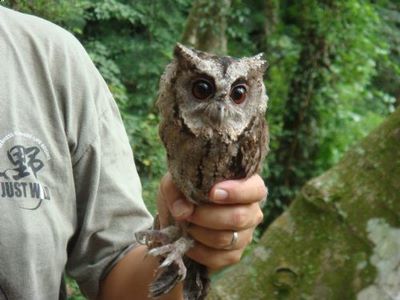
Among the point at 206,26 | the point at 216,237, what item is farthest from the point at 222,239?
the point at 206,26

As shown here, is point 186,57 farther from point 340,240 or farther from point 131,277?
point 340,240

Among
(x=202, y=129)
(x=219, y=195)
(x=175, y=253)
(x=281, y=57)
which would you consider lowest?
(x=281, y=57)

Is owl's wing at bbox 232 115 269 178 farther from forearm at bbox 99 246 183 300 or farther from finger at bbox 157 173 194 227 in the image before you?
forearm at bbox 99 246 183 300

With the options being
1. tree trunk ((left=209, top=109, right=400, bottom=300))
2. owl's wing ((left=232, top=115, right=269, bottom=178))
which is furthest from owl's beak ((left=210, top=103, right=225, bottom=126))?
tree trunk ((left=209, top=109, right=400, bottom=300))

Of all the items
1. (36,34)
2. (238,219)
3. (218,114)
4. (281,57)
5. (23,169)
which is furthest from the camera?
(281,57)

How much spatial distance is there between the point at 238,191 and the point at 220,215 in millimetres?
62

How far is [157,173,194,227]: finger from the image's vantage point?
1231 mm

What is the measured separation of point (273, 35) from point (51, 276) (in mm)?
6087

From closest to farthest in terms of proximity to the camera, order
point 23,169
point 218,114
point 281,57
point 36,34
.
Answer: point 218,114
point 23,169
point 36,34
point 281,57

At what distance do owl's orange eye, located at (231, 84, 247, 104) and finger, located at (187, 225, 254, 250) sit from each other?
270 mm

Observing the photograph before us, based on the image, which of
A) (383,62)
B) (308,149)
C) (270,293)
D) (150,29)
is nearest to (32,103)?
(270,293)

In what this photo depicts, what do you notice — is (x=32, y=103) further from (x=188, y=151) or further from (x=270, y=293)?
(x=270, y=293)

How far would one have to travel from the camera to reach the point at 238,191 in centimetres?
122

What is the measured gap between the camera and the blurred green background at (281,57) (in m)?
4.77
